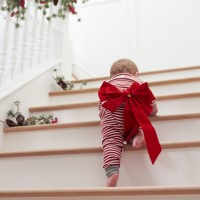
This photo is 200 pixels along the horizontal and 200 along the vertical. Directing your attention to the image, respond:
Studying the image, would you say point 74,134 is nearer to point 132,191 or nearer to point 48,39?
point 132,191

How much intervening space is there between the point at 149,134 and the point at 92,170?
354 mm

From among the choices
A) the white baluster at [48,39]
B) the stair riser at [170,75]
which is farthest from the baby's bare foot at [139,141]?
the white baluster at [48,39]

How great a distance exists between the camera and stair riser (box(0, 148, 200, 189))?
59.0 inches

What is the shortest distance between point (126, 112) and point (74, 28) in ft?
10.2

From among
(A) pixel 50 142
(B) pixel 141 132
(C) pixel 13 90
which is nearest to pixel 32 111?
(C) pixel 13 90

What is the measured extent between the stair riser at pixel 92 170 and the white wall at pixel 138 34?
244cm

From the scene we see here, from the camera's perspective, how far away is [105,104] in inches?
64.8

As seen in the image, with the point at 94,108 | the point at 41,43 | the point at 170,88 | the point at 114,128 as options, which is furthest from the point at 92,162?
the point at 41,43

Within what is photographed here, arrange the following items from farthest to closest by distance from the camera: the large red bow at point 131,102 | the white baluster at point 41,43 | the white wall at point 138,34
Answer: the white wall at point 138,34
the white baluster at point 41,43
the large red bow at point 131,102

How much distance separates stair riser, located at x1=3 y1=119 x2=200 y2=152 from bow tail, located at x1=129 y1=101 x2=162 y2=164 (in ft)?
0.80

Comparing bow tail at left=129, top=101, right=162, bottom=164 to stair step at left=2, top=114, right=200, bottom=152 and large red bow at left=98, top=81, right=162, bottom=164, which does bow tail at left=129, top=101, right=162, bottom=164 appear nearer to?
large red bow at left=98, top=81, right=162, bottom=164

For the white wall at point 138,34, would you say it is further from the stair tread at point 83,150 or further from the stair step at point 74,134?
the stair tread at point 83,150

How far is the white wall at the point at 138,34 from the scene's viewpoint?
3.87 meters

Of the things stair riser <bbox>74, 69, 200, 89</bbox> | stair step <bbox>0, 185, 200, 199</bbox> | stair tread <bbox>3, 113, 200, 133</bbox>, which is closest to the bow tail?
stair tread <bbox>3, 113, 200, 133</bbox>
